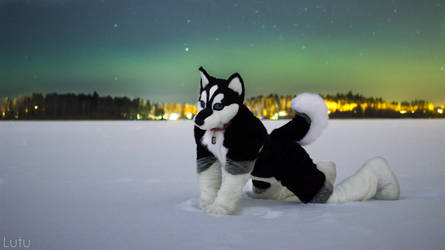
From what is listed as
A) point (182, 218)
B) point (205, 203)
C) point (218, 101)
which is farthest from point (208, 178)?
point (218, 101)

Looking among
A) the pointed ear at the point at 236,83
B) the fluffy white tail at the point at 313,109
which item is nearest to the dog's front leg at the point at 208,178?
the pointed ear at the point at 236,83

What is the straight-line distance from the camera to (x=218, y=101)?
108 inches

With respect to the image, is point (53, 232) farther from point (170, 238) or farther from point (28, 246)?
point (170, 238)

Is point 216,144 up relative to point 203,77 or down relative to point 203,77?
down

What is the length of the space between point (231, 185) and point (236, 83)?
78 centimetres

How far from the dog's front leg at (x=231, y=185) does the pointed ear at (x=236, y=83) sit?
1.79 ft

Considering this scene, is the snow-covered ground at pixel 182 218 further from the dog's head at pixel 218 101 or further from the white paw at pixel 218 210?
the dog's head at pixel 218 101

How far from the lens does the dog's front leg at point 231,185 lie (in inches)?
106

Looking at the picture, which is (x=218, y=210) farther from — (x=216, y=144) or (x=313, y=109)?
(x=313, y=109)

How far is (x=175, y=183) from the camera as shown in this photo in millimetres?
4184

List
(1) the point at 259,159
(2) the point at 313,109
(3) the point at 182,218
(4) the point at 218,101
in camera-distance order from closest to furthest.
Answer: (3) the point at 182,218 → (4) the point at 218,101 → (1) the point at 259,159 → (2) the point at 313,109

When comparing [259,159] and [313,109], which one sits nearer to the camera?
[259,159]

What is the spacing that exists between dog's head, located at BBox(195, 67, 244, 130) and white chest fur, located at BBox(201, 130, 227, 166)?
0.28 feet

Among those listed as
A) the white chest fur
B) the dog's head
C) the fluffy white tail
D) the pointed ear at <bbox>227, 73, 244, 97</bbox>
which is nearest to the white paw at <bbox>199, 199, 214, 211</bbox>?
the white chest fur
